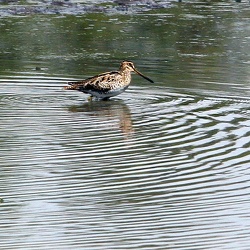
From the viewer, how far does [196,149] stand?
12.3 m

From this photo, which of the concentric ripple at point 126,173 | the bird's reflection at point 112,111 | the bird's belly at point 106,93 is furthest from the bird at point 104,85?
the concentric ripple at point 126,173

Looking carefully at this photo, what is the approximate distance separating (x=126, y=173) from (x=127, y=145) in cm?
158

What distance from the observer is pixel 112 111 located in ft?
51.0

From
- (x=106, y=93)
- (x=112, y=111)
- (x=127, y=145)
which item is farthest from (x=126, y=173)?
(x=106, y=93)

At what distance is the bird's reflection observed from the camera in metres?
14.0

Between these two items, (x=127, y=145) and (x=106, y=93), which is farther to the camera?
(x=106, y=93)

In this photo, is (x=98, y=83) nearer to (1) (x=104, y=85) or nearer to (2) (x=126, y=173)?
(1) (x=104, y=85)

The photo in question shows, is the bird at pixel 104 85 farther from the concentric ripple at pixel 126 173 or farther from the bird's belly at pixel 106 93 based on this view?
the concentric ripple at pixel 126 173

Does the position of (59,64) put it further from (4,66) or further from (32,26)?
(32,26)

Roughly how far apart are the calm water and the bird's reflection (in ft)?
0.07

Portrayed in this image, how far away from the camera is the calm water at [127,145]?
905 cm

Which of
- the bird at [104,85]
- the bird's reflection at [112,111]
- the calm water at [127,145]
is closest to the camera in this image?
the calm water at [127,145]

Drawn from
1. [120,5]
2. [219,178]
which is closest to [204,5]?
[120,5]

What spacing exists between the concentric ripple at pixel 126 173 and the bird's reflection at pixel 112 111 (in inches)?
0.6
